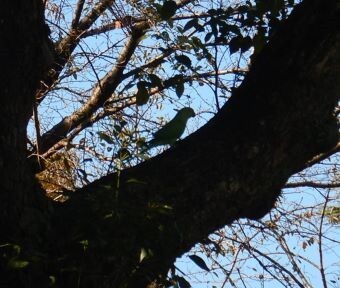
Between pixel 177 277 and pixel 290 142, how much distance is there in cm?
60

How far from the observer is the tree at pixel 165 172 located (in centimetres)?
223

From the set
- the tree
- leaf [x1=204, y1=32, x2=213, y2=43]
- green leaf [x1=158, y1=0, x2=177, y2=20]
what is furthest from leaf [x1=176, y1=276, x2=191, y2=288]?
leaf [x1=204, y1=32, x2=213, y2=43]

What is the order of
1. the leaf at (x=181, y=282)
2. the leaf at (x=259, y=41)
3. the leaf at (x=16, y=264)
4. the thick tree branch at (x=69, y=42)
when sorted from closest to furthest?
the leaf at (x=16, y=264) < the leaf at (x=181, y=282) < the leaf at (x=259, y=41) < the thick tree branch at (x=69, y=42)

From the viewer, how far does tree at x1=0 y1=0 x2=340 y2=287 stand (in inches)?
87.9

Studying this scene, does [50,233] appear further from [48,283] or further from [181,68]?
[181,68]

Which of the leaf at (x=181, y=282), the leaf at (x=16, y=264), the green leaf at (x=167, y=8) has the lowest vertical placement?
the leaf at (x=16, y=264)

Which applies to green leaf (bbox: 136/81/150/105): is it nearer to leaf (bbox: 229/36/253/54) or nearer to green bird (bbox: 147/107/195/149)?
leaf (bbox: 229/36/253/54)

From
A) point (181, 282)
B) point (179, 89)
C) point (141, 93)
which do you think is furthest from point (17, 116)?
point (179, 89)

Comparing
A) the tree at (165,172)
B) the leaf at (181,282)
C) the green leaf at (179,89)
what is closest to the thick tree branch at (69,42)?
the green leaf at (179,89)

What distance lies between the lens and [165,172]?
8.29 ft

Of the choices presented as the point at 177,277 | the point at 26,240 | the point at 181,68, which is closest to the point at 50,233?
the point at 26,240

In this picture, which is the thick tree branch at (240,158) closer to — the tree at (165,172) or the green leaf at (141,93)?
the tree at (165,172)

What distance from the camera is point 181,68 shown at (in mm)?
4203

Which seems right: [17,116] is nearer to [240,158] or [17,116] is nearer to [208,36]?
[240,158]
